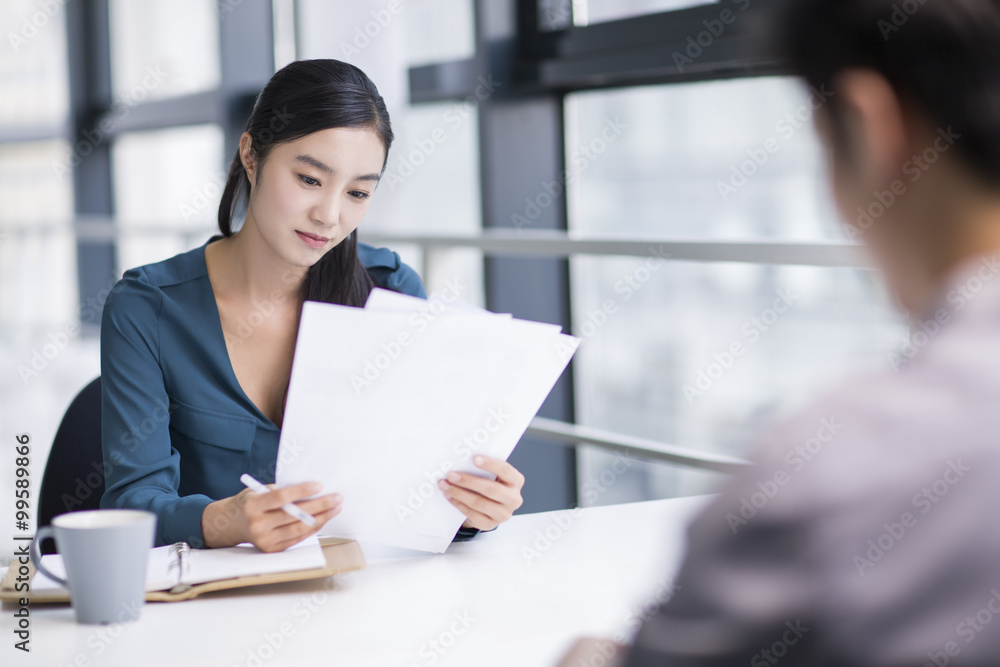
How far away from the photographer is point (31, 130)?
196 inches

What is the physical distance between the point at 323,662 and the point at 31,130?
4.97 m

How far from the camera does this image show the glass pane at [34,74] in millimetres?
4988

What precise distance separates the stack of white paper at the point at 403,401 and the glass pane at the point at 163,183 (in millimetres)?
3216

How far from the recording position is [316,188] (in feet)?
4.14

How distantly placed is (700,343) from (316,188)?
4.21 ft

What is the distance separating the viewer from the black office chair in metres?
1.18

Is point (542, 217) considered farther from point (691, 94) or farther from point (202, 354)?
point (202, 354)
